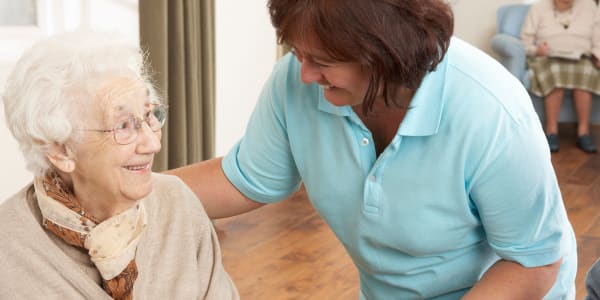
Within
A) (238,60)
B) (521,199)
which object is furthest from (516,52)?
(521,199)

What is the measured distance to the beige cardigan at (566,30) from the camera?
20.5ft

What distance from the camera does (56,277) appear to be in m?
1.56

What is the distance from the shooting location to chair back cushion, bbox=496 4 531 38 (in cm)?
659

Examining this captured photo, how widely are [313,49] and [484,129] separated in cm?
37

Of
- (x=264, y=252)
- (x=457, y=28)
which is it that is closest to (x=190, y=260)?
(x=264, y=252)

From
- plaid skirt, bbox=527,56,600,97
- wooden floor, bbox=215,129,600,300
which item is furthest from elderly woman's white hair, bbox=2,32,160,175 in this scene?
plaid skirt, bbox=527,56,600,97

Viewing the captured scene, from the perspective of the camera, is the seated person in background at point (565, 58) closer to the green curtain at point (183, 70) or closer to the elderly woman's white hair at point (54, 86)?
the green curtain at point (183, 70)

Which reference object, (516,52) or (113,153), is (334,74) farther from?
(516,52)

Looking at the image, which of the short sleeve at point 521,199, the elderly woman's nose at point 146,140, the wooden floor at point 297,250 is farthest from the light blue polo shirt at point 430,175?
the wooden floor at point 297,250

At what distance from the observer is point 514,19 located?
661 centimetres

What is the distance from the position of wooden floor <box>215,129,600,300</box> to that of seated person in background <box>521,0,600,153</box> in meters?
1.24

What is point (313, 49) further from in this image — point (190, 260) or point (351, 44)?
point (190, 260)

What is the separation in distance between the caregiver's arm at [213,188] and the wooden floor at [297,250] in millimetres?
1424

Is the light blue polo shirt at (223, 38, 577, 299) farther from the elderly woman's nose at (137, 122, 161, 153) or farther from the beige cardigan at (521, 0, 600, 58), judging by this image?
the beige cardigan at (521, 0, 600, 58)
